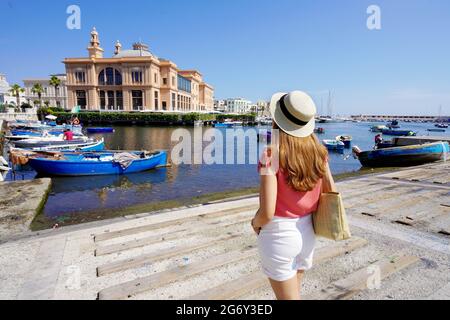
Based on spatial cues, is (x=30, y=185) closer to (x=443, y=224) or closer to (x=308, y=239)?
(x=308, y=239)

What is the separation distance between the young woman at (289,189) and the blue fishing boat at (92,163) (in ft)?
54.2

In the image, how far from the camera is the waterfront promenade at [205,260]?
11.5ft

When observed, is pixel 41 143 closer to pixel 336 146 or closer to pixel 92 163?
pixel 92 163

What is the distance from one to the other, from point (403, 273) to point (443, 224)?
2.72m

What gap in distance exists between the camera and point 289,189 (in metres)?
2.25

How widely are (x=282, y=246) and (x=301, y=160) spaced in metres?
0.68

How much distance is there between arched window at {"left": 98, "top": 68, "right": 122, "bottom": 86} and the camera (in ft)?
259

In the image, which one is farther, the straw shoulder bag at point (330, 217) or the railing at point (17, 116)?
the railing at point (17, 116)

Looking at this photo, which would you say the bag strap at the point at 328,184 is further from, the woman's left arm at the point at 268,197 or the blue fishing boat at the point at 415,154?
the blue fishing boat at the point at 415,154

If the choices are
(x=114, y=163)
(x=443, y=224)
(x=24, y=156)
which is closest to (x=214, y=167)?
(x=114, y=163)

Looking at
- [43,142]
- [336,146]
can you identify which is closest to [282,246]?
[43,142]

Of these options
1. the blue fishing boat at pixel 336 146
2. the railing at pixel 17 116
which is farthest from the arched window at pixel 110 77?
the blue fishing boat at pixel 336 146

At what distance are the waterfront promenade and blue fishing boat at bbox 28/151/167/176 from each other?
1203 cm

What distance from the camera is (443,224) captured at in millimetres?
5785
